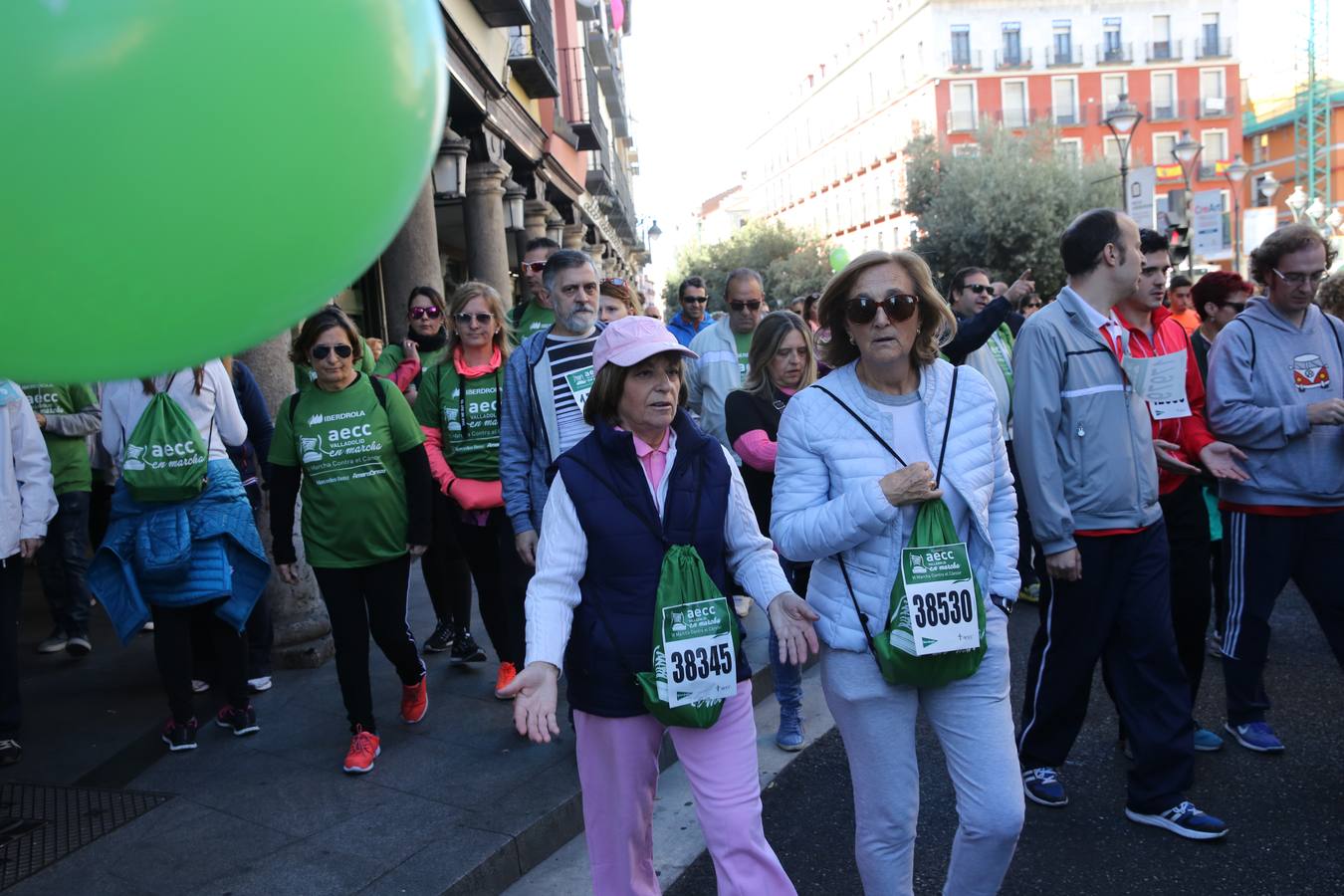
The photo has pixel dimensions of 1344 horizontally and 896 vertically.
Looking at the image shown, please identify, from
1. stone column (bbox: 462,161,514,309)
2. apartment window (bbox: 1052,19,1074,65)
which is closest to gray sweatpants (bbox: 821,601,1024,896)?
stone column (bbox: 462,161,514,309)

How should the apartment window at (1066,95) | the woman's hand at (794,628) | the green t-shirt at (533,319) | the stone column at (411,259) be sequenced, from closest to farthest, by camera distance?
the woman's hand at (794,628), the green t-shirt at (533,319), the stone column at (411,259), the apartment window at (1066,95)

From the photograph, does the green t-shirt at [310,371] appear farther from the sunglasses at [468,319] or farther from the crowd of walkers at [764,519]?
the sunglasses at [468,319]

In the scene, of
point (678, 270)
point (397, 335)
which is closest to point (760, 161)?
point (678, 270)

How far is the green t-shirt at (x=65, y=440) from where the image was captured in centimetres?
603

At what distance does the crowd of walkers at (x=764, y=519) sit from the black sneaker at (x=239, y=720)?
0.04 feet

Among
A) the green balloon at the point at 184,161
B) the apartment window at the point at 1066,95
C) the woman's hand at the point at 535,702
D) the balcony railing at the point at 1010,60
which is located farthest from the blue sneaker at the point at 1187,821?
the apartment window at the point at 1066,95

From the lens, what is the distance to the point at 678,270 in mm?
60500

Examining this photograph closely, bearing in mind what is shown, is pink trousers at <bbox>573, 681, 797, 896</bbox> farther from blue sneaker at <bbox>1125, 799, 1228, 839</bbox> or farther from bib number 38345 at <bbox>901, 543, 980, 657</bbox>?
blue sneaker at <bbox>1125, 799, 1228, 839</bbox>

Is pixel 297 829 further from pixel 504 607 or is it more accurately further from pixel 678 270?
pixel 678 270

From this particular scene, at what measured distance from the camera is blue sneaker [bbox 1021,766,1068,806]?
161 inches

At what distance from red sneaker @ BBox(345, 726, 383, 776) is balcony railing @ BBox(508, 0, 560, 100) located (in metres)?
10.8

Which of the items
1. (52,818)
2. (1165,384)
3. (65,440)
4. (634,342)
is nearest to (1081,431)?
(1165,384)

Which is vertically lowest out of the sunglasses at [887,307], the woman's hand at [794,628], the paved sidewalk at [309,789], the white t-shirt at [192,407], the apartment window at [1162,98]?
the paved sidewalk at [309,789]

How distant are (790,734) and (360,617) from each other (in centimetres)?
193
